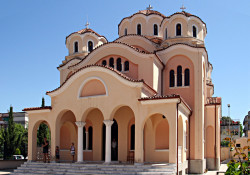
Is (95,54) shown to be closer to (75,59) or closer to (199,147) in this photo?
(75,59)

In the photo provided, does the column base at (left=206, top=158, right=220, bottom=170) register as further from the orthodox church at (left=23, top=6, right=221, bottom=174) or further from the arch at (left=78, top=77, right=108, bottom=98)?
the arch at (left=78, top=77, right=108, bottom=98)

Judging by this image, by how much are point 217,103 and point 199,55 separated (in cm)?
414

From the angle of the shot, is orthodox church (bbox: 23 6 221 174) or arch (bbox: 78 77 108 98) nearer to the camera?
orthodox church (bbox: 23 6 221 174)

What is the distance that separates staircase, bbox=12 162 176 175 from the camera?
17.3 m

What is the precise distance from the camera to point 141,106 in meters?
18.8

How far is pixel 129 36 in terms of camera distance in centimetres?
2717

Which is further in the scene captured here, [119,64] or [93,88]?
[119,64]

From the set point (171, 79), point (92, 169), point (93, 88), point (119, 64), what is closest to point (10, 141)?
point (119, 64)

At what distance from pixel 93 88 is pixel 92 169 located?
499 cm

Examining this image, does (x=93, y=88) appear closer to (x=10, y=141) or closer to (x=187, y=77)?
(x=187, y=77)

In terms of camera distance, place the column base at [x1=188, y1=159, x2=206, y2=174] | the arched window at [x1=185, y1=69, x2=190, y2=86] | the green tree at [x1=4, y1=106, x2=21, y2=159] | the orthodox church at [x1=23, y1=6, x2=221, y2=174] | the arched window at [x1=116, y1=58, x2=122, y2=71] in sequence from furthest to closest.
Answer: the green tree at [x1=4, y1=106, x2=21, y2=159]
the arched window at [x1=185, y1=69, x2=190, y2=86]
the arched window at [x1=116, y1=58, x2=122, y2=71]
the column base at [x1=188, y1=159, x2=206, y2=174]
the orthodox church at [x1=23, y1=6, x2=221, y2=174]

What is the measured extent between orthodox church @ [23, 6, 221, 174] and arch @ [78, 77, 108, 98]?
6 cm

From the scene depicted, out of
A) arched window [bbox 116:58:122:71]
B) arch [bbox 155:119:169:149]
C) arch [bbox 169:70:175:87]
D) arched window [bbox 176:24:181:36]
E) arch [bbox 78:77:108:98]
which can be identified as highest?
arched window [bbox 176:24:181:36]

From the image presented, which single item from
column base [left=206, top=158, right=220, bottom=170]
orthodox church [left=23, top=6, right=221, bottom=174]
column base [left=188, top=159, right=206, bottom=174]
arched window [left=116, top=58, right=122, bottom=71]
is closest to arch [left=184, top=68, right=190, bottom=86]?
orthodox church [left=23, top=6, right=221, bottom=174]
